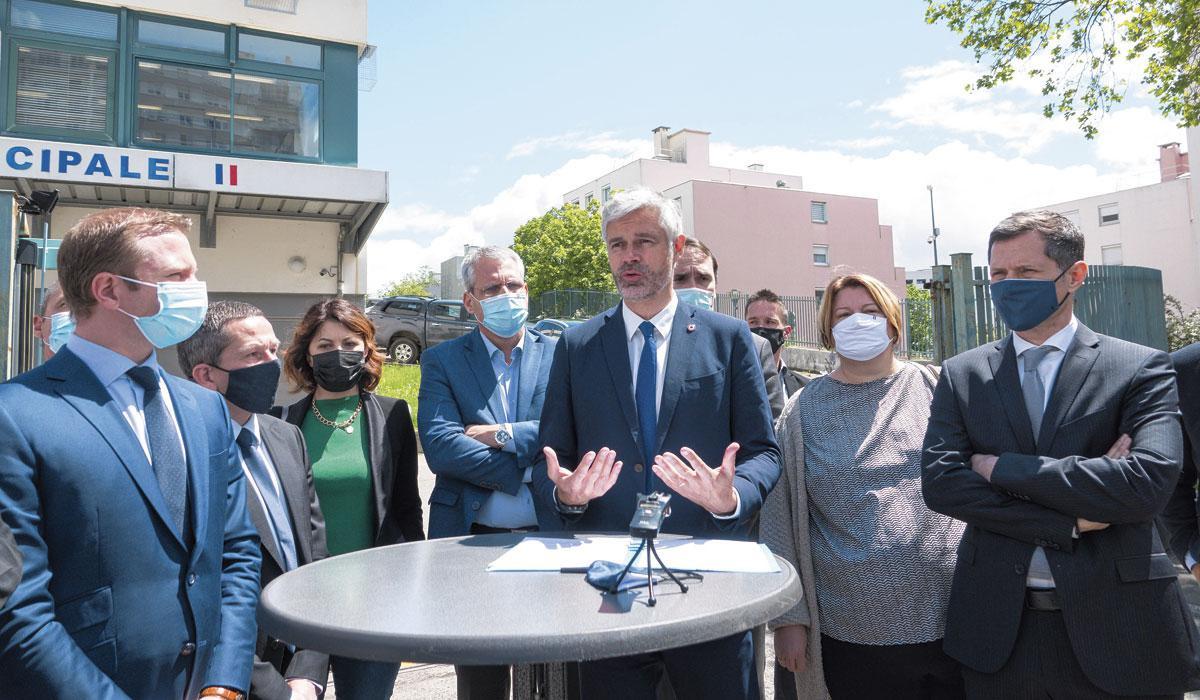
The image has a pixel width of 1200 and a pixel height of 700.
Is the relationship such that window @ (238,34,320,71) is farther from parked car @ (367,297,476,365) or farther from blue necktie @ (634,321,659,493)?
blue necktie @ (634,321,659,493)

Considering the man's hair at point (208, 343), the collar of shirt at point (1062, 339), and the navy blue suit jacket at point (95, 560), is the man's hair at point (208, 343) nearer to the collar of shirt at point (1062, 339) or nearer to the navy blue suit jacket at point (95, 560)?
the navy blue suit jacket at point (95, 560)

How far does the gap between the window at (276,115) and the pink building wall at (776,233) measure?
98.8 feet

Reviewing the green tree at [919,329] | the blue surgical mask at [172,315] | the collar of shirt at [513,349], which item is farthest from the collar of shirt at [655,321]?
the green tree at [919,329]

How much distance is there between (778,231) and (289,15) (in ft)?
117

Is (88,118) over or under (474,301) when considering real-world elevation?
over

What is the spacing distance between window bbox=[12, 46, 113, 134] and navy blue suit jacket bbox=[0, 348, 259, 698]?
14299 mm

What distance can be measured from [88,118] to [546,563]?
49.0 ft

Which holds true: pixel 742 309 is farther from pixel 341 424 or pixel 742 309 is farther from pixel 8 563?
pixel 8 563

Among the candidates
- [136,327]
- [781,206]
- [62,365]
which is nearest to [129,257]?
[136,327]

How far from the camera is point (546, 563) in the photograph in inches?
78.9

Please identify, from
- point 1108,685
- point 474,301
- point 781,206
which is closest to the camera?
point 1108,685

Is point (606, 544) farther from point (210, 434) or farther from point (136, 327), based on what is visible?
point (136, 327)

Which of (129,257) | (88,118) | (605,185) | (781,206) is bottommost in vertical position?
(129,257)

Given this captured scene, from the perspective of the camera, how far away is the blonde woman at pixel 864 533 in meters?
2.64
